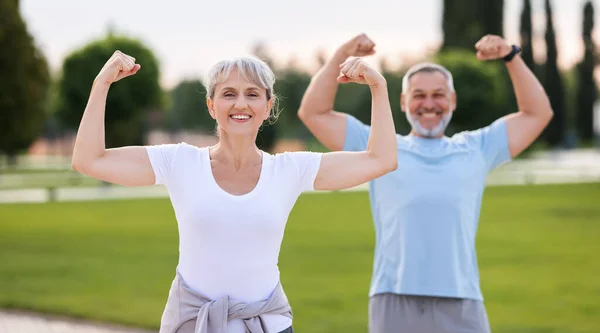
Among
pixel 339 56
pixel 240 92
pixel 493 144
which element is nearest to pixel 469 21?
pixel 493 144

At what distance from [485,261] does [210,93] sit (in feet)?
31.3

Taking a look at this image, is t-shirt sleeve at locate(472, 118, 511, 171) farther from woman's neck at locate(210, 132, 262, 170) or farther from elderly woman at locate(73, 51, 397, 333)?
woman's neck at locate(210, 132, 262, 170)

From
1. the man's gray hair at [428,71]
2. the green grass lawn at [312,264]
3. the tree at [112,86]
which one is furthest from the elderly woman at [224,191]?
the tree at [112,86]

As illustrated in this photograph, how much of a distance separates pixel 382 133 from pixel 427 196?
931 mm

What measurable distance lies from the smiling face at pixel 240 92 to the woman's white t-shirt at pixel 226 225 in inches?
5.4

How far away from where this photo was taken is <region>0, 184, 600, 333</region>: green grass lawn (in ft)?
27.1

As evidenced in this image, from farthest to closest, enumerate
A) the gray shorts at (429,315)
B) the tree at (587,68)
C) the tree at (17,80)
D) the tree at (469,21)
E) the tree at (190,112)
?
the tree at (190,112), the tree at (587,68), the tree at (469,21), the tree at (17,80), the gray shorts at (429,315)

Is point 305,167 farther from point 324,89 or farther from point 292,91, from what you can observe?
point 292,91

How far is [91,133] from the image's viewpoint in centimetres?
273

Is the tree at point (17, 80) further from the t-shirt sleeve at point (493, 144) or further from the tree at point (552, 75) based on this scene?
the tree at point (552, 75)

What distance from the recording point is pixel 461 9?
147 ft

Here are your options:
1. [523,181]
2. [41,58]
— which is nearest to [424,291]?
[41,58]

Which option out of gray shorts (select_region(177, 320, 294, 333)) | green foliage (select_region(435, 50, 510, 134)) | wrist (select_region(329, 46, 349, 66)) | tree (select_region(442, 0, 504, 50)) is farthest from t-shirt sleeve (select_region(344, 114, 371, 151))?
tree (select_region(442, 0, 504, 50))

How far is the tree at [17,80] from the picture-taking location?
21.8 m
